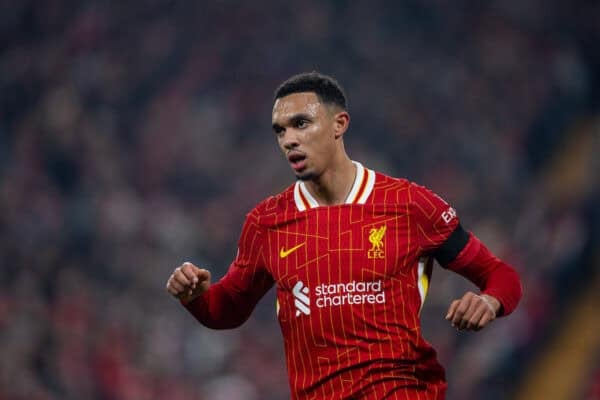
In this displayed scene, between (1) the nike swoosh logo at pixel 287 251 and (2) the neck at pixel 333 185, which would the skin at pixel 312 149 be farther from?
(1) the nike swoosh logo at pixel 287 251

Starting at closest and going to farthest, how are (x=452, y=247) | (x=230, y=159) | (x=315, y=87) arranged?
(x=452, y=247), (x=315, y=87), (x=230, y=159)

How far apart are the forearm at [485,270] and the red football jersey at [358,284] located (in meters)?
0.09

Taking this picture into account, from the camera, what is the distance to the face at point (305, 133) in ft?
10.4

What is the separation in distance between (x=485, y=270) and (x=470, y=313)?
1.25 feet

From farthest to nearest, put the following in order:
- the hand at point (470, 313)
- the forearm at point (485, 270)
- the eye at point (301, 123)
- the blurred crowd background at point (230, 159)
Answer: the blurred crowd background at point (230, 159) → the eye at point (301, 123) → the forearm at point (485, 270) → the hand at point (470, 313)

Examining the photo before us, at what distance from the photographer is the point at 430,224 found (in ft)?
10.2

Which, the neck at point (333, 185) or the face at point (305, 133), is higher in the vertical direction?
the face at point (305, 133)

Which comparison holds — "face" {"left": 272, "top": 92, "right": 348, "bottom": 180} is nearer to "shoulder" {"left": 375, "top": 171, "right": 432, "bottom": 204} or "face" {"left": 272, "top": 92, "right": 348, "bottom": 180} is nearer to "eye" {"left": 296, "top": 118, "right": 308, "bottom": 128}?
"eye" {"left": 296, "top": 118, "right": 308, "bottom": 128}

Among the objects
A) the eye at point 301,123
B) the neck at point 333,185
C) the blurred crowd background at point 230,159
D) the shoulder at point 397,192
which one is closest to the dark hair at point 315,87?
the eye at point 301,123

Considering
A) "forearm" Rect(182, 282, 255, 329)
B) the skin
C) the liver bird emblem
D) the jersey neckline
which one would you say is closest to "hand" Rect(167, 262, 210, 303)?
the skin

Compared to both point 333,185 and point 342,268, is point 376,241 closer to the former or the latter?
point 342,268

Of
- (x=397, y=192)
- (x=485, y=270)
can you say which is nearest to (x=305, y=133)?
(x=397, y=192)

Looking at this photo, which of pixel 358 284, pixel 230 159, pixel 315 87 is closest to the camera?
pixel 358 284

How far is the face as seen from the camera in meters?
3.16
